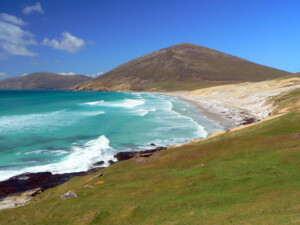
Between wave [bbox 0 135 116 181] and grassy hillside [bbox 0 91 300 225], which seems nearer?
grassy hillside [bbox 0 91 300 225]

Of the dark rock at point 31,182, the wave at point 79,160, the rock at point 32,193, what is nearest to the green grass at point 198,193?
the rock at point 32,193

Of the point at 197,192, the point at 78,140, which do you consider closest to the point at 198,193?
the point at 197,192

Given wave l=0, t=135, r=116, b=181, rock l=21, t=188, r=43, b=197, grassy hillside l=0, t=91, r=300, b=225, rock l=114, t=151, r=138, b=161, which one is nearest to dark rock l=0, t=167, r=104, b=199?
rock l=21, t=188, r=43, b=197

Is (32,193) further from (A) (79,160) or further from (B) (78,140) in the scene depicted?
(B) (78,140)

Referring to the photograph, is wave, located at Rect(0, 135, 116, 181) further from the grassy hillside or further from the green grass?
the green grass

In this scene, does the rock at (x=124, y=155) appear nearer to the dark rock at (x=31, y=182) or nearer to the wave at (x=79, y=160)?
the wave at (x=79, y=160)

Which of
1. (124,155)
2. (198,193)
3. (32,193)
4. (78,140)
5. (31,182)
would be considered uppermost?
(78,140)

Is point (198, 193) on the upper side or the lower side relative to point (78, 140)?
lower
